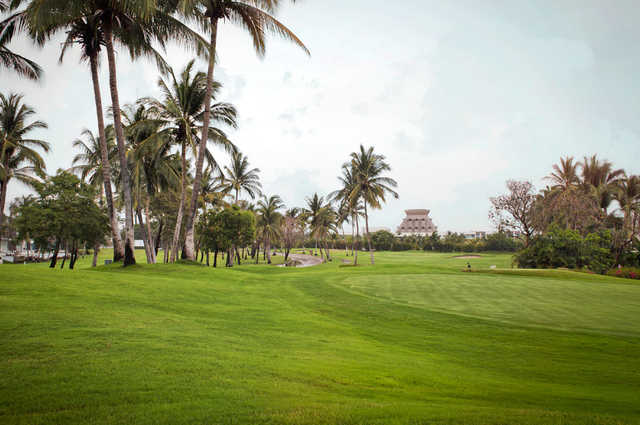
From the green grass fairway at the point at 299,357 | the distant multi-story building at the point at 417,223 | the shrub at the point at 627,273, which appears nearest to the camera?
the green grass fairway at the point at 299,357

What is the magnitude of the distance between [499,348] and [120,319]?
7823mm

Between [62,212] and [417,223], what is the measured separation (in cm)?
15126

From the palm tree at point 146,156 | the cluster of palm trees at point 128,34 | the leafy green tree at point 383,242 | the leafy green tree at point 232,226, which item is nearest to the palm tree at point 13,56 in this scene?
the cluster of palm trees at point 128,34

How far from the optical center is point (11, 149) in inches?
1038

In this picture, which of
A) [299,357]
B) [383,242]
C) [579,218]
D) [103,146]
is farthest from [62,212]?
[383,242]

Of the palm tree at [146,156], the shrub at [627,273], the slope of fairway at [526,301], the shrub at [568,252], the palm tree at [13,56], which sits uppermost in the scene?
the palm tree at [13,56]

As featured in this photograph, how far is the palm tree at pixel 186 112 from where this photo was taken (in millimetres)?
20844

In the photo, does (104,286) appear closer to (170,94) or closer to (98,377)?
(98,377)

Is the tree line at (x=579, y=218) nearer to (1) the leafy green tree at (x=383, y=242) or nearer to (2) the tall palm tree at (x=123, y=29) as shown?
(2) the tall palm tree at (x=123, y=29)

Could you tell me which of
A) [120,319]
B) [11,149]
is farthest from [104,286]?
[11,149]

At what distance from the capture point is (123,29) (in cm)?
1590

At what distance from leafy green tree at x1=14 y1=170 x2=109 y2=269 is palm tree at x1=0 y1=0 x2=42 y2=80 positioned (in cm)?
636

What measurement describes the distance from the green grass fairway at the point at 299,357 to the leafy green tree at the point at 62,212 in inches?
541

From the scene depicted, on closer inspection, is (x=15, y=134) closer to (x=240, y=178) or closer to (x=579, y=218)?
(x=240, y=178)
